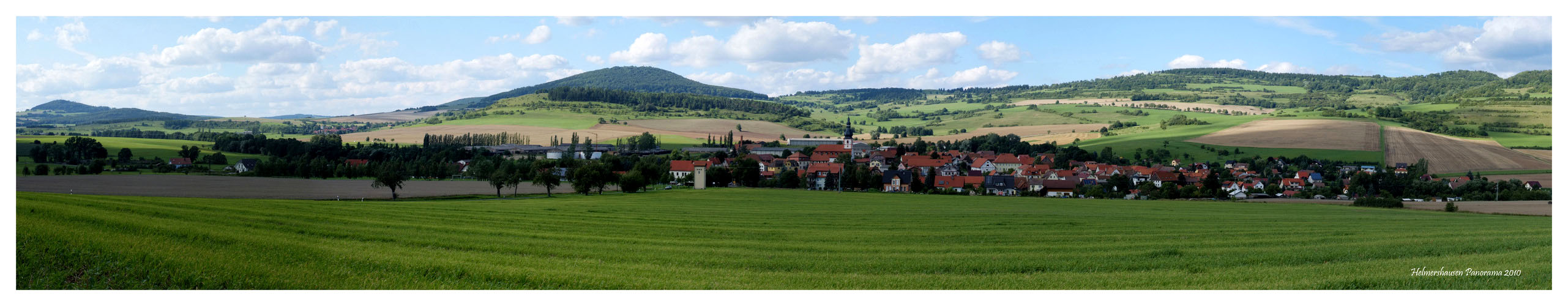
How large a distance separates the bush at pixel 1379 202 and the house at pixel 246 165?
41.2 m

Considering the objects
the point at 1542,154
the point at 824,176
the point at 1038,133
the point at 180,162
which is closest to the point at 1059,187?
the point at 824,176

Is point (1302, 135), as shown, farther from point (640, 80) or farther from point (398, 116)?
point (640, 80)

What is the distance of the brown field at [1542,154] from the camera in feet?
54.1

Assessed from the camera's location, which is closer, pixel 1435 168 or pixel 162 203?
pixel 162 203

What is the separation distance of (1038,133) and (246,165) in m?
93.6

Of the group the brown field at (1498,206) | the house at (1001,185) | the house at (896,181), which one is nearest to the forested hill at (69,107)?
the brown field at (1498,206)

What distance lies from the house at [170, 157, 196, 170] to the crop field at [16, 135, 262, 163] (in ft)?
0.47

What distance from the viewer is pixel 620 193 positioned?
121 feet

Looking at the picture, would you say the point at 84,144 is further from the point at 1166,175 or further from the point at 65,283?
the point at 1166,175

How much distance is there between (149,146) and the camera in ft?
77.2

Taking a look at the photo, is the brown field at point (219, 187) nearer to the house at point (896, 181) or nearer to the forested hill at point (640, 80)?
the house at point (896, 181)

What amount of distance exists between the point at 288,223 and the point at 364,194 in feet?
47.3

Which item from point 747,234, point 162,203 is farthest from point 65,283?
point 747,234

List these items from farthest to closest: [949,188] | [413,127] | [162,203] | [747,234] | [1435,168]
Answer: [413,127]
[949,188]
[1435,168]
[747,234]
[162,203]
